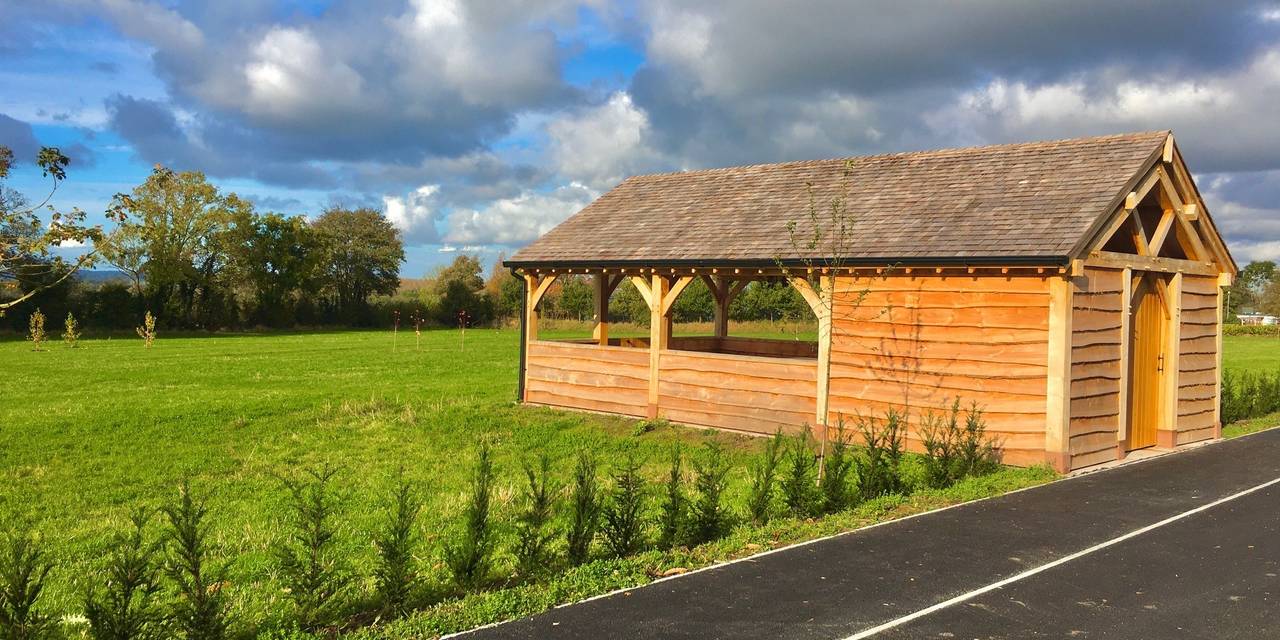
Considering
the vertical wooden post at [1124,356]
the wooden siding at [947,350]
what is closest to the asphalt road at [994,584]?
the wooden siding at [947,350]

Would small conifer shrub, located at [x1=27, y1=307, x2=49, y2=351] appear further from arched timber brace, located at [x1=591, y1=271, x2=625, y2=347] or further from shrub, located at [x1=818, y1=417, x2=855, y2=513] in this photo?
shrub, located at [x1=818, y1=417, x2=855, y2=513]

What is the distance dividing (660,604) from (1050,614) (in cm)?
263

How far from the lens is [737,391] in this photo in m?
15.3

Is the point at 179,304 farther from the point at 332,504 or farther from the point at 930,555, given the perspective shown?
the point at 930,555

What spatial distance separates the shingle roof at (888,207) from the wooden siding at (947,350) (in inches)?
23.9

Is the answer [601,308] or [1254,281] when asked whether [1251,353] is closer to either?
[601,308]

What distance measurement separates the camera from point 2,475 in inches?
500

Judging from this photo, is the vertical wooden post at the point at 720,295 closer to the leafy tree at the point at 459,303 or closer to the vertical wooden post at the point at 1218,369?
the vertical wooden post at the point at 1218,369

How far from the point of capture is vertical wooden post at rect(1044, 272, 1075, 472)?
A: 11.5m

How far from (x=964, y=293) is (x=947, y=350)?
0.83 m

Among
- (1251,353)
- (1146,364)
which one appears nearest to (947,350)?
(1146,364)

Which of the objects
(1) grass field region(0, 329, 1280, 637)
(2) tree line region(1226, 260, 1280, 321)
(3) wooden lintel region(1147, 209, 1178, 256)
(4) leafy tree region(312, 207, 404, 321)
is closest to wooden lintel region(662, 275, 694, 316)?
(1) grass field region(0, 329, 1280, 637)

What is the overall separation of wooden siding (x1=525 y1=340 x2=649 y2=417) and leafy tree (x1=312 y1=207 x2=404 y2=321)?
48090 millimetres

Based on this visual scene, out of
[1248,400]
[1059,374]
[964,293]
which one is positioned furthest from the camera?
[1248,400]
